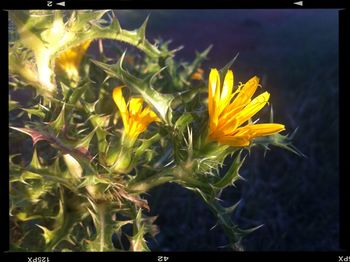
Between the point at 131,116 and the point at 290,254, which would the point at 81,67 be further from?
the point at 290,254

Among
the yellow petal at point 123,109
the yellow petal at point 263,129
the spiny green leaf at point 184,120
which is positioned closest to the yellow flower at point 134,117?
the yellow petal at point 123,109

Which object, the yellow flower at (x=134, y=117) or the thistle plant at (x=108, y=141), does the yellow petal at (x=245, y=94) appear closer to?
the thistle plant at (x=108, y=141)

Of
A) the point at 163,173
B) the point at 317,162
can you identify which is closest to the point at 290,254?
the point at 163,173

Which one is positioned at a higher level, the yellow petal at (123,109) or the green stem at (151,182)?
the yellow petal at (123,109)

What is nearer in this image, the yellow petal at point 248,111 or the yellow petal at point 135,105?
the yellow petal at point 248,111

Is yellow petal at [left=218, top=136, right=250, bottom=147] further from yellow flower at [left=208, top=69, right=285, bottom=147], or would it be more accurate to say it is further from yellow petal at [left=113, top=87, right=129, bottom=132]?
yellow petal at [left=113, top=87, right=129, bottom=132]

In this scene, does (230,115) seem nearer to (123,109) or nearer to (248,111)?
(248,111)

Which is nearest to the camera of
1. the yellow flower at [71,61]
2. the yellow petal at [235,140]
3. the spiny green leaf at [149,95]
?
the yellow petal at [235,140]
